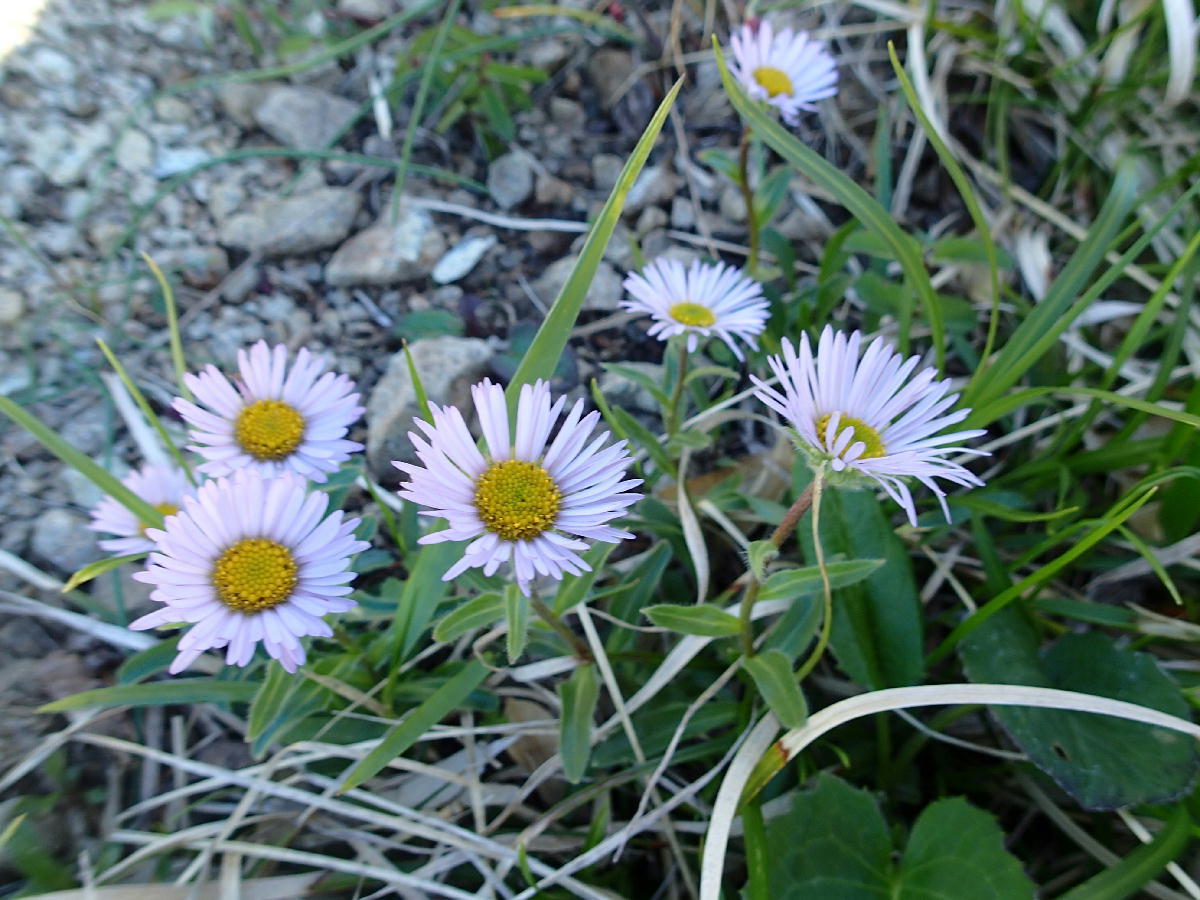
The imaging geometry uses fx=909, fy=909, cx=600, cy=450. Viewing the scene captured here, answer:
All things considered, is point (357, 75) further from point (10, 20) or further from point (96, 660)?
point (96, 660)

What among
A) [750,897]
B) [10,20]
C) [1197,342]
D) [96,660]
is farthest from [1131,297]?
[10,20]

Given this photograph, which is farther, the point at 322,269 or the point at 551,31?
the point at 551,31

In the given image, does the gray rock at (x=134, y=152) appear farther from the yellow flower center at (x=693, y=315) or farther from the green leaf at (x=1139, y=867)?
the green leaf at (x=1139, y=867)

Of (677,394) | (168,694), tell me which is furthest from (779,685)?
(168,694)

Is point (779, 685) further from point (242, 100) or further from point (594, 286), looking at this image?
point (242, 100)

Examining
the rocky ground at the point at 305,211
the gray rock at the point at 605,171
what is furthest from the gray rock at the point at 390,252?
the gray rock at the point at 605,171

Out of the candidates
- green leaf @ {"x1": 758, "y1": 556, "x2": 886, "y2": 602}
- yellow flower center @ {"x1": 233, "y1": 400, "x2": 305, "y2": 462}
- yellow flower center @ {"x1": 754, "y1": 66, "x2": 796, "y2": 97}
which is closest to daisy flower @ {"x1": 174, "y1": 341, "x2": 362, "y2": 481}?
yellow flower center @ {"x1": 233, "y1": 400, "x2": 305, "y2": 462}
